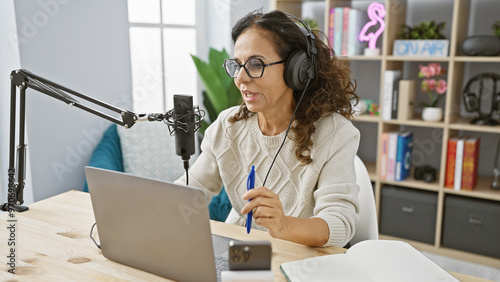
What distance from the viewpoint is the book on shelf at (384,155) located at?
269 centimetres

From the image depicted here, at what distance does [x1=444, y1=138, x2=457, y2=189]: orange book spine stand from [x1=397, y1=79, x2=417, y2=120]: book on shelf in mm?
290

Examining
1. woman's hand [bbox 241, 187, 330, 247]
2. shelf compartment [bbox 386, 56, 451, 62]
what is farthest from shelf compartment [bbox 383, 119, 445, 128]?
woman's hand [bbox 241, 187, 330, 247]

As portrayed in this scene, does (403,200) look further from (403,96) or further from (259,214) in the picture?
(259,214)

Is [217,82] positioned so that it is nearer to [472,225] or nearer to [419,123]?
[419,123]

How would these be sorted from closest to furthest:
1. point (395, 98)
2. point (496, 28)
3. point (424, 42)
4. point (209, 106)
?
point (496, 28)
point (424, 42)
point (395, 98)
point (209, 106)

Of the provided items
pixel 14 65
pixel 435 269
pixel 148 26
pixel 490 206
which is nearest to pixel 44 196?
pixel 14 65

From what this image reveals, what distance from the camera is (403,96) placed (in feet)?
8.51

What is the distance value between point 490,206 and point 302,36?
1.73 m

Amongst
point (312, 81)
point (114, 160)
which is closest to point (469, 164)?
point (312, 81)

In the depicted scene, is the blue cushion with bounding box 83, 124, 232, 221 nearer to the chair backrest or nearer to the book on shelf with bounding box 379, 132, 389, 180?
the chair backrest

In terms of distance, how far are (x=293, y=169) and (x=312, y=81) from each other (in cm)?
29

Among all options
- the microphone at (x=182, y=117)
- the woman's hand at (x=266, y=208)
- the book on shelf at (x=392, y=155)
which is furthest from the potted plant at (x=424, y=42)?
the microphone at (x=182, y=117)

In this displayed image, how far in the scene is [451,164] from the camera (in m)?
2.52

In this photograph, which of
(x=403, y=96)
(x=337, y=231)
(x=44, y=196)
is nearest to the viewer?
(x=337, y=231)
